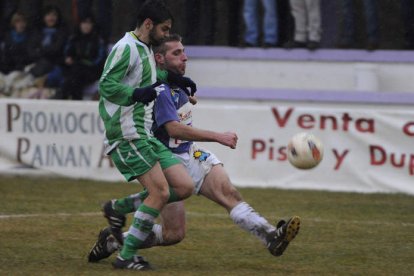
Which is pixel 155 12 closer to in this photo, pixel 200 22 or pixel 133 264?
pixel 133 264

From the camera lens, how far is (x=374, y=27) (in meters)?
16.2

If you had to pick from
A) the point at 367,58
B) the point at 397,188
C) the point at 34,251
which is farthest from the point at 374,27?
the point at 34,251

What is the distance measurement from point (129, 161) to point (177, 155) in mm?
524

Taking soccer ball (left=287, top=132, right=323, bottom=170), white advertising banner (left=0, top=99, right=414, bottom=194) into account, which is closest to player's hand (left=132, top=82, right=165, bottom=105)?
soccer ball (left=287, top=132, right=323, bottom=170)

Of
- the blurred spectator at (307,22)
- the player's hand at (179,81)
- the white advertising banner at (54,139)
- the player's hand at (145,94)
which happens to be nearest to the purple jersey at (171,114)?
the player's hand at (179,81)

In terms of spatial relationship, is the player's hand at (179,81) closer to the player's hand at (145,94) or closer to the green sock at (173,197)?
the player's hand at (145,94)

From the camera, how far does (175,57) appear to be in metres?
8.05

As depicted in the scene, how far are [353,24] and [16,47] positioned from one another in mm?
5075

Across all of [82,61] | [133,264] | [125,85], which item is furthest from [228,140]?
[82,61]

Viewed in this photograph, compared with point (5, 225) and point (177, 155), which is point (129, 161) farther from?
point (5, 225)

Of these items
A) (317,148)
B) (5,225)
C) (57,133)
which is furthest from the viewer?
(57,133)

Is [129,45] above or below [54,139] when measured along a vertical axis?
above

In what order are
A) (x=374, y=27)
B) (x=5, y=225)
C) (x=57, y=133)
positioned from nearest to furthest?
(x=5, y=225), (x=57, y=133), (x=374, y=27)

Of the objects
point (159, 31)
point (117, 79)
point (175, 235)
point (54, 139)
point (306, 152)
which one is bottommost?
point (54, 139)
